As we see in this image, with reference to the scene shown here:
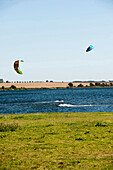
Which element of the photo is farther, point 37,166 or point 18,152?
point 18,152

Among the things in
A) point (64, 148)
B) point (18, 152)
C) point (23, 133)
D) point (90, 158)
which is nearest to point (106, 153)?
point (90, 158)

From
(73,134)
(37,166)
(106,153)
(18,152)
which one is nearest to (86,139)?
(73,134)

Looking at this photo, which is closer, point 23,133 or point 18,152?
point 18,152

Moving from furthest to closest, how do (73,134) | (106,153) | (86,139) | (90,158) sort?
(73,134), (86,139), (106,153), (90,158)

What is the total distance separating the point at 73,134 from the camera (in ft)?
53.6

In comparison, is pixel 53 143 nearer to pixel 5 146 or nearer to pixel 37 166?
pixel 5 146

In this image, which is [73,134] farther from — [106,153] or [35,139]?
[106,153]

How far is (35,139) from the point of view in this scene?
49.2ft

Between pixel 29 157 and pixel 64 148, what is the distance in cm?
206

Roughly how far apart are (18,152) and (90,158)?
127 inches

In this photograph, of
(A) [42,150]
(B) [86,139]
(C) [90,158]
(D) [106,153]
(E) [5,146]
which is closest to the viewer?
(C) [90,158]

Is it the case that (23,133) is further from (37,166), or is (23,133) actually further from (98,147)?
(37,166)

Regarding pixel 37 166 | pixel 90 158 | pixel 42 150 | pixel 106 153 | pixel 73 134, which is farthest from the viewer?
pixel 73 134

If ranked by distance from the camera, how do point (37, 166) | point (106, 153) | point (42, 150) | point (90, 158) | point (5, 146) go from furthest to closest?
point (5, 146) → point (42, 150) → point (106, 153) → point (90, 158) → point (37, 166)
